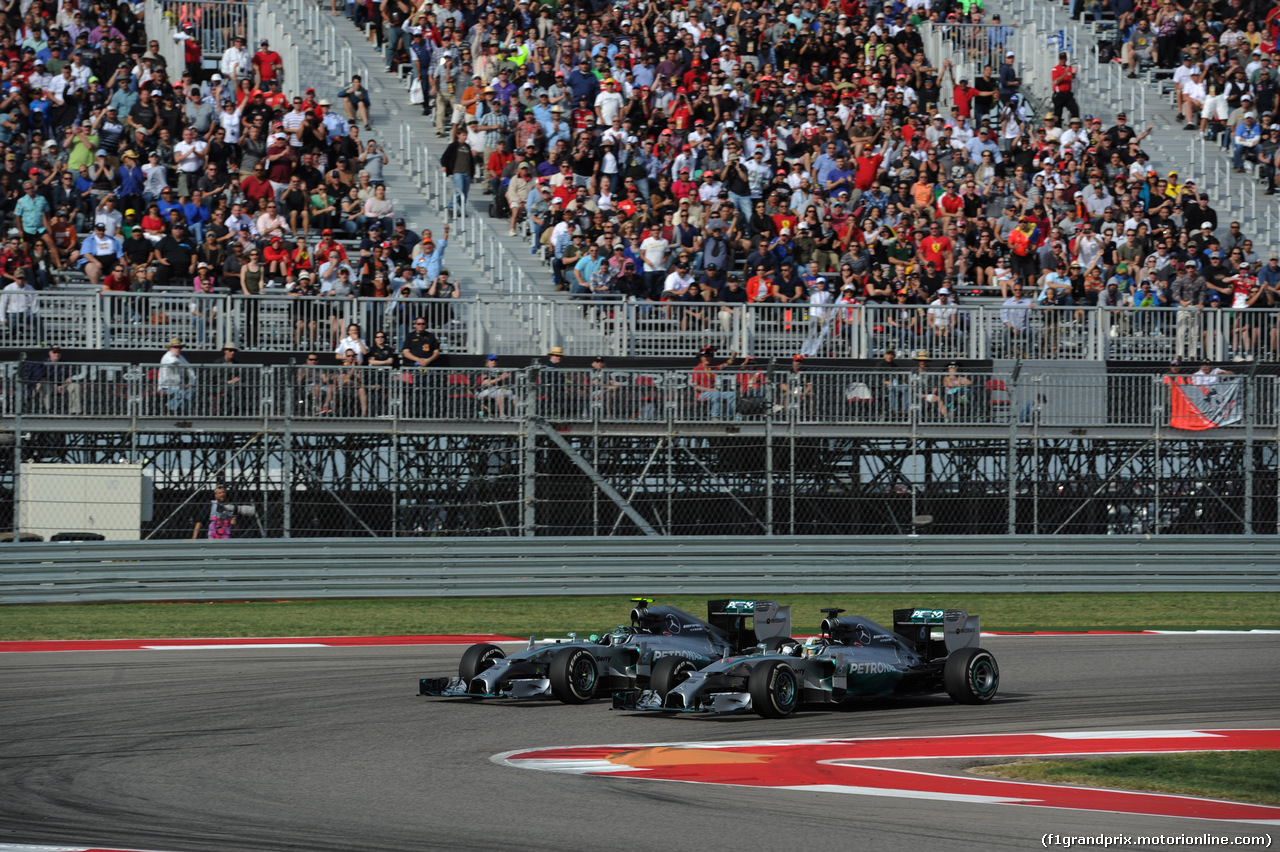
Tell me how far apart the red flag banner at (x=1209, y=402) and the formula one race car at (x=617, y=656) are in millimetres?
10842

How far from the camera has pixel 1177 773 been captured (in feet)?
31.2

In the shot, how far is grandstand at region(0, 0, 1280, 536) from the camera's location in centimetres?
2117

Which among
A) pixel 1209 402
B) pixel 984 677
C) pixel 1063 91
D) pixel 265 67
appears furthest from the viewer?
pixel 1063 91

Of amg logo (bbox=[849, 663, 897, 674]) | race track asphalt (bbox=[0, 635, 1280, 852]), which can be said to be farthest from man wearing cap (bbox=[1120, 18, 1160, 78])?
amg logo (bbox=[849, 663, 897, 674])

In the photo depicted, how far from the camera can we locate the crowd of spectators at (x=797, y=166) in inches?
987

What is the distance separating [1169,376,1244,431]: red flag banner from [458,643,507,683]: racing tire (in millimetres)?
12258

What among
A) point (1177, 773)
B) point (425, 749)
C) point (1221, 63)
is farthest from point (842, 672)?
point (1221, 63)

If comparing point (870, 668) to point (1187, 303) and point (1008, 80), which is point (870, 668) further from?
point (1008, 80)

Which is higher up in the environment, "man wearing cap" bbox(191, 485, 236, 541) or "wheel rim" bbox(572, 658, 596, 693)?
"man wearing cap" bbox(191, 485, 236, 541)

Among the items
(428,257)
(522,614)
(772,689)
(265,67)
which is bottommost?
(522,614)

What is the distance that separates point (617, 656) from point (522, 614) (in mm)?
6337

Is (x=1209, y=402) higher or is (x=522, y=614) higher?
(x=1209, y=402)

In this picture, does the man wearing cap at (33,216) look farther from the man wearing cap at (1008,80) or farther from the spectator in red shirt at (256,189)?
the man wearing cap at (1008,80)

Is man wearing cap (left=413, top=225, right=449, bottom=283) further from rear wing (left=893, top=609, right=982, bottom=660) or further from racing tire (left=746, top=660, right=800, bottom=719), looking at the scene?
racing tire (left=746, top=660, right=800, bottom=719)
